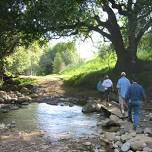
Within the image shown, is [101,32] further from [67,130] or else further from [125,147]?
[125,147]

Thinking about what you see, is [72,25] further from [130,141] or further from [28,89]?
[130,141]

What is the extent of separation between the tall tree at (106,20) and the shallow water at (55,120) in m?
6.97

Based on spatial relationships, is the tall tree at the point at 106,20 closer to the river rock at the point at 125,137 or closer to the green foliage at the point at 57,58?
the green foliage at the point at 57,58

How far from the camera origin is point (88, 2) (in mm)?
36094

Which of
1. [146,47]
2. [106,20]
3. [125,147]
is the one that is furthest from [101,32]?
[125,147]

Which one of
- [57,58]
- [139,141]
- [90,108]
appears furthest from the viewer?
[57,58]

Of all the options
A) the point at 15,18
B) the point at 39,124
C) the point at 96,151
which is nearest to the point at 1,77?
the point at 15,18

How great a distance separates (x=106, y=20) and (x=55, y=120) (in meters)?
16.6

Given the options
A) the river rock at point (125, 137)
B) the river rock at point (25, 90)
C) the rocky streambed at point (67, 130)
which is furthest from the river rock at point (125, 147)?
the river rock at point (25, 90)

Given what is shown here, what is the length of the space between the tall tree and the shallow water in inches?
275

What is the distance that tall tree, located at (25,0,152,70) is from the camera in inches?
1237

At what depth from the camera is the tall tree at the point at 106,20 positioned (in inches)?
1237

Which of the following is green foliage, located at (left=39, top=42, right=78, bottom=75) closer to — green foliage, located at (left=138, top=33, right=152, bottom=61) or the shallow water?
green foliage, located at (left=138, top=33, right=152, bottom=61)

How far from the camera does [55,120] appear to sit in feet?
88.3
